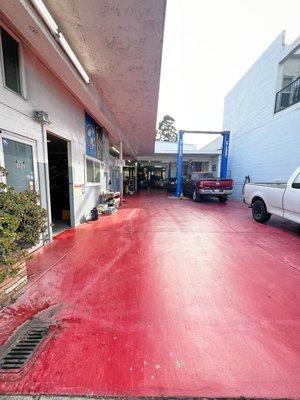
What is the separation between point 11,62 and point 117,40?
1.90 metres

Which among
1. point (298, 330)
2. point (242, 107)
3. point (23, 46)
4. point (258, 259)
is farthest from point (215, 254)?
point (242, 107)

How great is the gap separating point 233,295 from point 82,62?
5445 millimetres

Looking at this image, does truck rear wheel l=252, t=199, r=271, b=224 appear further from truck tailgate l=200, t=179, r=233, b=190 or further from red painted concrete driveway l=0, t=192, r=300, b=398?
truck tailgate l=200, t=179, r=233, b=190

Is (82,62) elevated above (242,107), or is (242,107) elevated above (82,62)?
(242,107)

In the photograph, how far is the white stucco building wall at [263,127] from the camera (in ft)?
26.8

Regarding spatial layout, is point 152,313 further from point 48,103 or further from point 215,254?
point 48,103

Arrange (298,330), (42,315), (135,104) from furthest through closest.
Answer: (135,104) < (42,315) < (298,330)

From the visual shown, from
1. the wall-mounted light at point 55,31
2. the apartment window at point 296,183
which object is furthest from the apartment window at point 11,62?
the apartment window at point 296,183

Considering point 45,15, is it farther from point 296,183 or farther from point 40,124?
point 296,183

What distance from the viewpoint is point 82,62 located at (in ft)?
15.0

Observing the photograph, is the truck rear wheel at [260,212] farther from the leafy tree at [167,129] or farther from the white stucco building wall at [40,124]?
the leafy tree at [167,129]

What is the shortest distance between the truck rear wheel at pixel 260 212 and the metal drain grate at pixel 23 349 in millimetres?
6495

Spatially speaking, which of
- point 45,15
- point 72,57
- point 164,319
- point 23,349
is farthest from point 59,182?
point 164,319

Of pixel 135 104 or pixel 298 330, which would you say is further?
pixel 135 104
